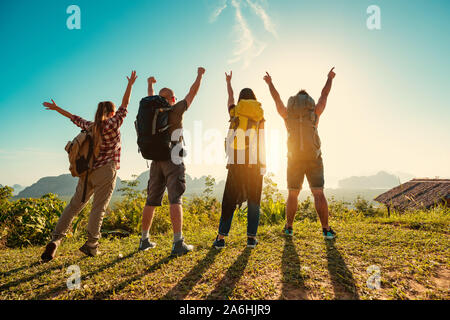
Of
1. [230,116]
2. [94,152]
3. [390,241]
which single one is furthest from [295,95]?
[94,152]

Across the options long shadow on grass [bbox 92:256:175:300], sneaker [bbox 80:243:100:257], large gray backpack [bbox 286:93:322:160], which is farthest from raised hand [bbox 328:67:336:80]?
sneaker [bbox 80:243:100:257]

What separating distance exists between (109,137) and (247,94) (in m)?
2.26

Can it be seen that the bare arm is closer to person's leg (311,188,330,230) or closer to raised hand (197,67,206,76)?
raised hand (197,67,206,76)

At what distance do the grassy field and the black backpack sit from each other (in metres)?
1.50

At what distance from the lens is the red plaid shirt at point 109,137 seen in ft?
10.5

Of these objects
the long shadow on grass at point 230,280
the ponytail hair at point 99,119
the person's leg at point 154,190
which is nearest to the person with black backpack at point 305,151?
the long shadow on grass at point 230,280

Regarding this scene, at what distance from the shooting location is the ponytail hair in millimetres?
3133

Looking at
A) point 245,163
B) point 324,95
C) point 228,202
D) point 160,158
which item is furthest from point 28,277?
point 324,95

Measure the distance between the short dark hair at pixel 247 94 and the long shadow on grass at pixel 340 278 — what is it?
101 inches

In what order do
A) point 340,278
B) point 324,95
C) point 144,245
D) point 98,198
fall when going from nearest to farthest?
point 340,278, point 98,198, point 144,245, point 324,95

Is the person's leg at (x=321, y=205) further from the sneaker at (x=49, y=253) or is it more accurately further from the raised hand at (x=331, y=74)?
the sneaker at (x=49, y=253)

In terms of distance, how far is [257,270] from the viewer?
245cm

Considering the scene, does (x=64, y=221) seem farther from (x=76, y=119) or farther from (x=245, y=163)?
(x=245, y=163)
